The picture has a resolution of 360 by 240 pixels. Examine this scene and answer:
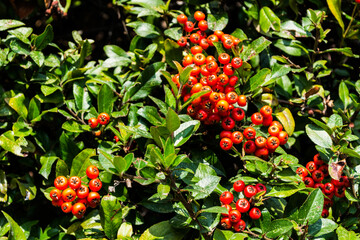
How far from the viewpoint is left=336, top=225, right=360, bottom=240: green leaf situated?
264 cm

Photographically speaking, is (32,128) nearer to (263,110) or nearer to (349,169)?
(263,110)

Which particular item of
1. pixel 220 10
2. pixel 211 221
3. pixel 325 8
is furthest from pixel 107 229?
pixel 325 8

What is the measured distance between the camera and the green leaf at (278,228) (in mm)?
2493

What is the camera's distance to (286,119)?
2.98 meters

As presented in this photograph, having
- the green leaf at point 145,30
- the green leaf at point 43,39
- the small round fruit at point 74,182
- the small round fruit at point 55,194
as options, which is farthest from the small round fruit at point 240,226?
the green leaf at point 43,39

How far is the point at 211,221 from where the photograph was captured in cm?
255

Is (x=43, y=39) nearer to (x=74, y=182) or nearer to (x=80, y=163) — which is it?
(x=80, y=163)

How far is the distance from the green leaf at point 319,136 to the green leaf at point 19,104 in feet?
6.92

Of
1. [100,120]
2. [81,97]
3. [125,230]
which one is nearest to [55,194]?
[125,230]

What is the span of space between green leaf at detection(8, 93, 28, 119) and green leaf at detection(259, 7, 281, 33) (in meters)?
1.97

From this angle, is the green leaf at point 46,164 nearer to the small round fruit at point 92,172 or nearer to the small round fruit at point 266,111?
the small round fruit at point 92,172

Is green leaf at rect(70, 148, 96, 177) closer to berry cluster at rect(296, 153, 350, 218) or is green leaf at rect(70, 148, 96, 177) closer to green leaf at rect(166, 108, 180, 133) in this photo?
green leaf at rect(166, 108, 180, 133)

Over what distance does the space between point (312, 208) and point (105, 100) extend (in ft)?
5.33

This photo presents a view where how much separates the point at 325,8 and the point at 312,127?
1222mm
